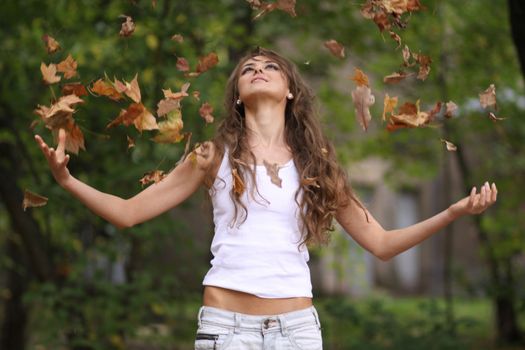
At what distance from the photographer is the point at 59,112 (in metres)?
3.20

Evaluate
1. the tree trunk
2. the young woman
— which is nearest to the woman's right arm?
the young woman

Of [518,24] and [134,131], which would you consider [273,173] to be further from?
[134,131]

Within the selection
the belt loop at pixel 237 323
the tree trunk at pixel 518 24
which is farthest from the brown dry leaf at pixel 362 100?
the tree trunk at pixel 518 24

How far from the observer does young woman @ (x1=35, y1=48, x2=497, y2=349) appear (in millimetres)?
2994

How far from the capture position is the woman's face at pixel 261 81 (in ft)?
10.9

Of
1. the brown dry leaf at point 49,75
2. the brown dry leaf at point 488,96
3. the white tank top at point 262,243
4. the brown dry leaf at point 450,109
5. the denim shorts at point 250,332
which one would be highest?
the brown dry leaf at point 49,75

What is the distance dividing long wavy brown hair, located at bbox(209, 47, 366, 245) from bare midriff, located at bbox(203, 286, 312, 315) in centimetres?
24

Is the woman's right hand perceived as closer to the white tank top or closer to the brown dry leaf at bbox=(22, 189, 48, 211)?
the brown dry leaf at bbox=(22, 189, 48, 211)

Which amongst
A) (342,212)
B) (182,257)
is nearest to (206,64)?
(342,212)

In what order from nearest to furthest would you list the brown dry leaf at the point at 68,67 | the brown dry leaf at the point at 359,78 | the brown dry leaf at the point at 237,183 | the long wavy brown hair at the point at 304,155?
the brown dry leaf at the point at 237,183, the long wavy brown hair at the point at 304,155, the brown dry leaf at the point at 359,78, the brown dry leaf at the point at 68,67

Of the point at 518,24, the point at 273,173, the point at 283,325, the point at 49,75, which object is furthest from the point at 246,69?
the point at 518,24

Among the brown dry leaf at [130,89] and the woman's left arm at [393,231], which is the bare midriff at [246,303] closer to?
the woman's left arm at [393,231]

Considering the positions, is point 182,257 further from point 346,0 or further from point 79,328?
point 346,0

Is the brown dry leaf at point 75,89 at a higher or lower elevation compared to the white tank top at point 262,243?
higher
